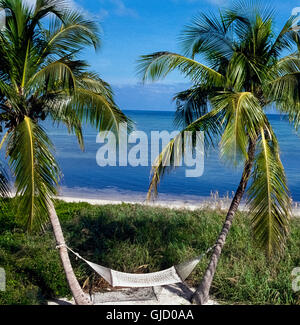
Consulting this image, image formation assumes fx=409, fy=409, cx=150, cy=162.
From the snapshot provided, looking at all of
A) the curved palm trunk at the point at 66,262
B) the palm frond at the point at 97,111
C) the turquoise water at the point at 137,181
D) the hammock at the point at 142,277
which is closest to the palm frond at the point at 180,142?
the palm frond at the point at 97,111

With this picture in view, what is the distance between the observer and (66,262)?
15.6ft

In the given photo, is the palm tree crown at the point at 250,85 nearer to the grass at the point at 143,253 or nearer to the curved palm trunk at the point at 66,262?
the grass at the point at 143,253

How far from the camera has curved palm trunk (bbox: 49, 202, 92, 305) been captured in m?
4.70

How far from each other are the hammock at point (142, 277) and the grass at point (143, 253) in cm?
78

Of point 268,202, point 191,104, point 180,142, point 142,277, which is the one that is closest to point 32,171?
point 180,142

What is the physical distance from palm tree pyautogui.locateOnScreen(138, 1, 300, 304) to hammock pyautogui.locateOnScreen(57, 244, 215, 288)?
444 mm

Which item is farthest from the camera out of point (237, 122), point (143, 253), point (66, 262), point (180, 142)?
point (143, 253)

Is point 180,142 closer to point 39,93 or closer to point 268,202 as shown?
point 268,202

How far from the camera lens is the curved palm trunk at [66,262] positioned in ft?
15.4

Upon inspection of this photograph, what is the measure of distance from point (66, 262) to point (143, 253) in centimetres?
157

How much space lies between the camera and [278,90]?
4602 mm
